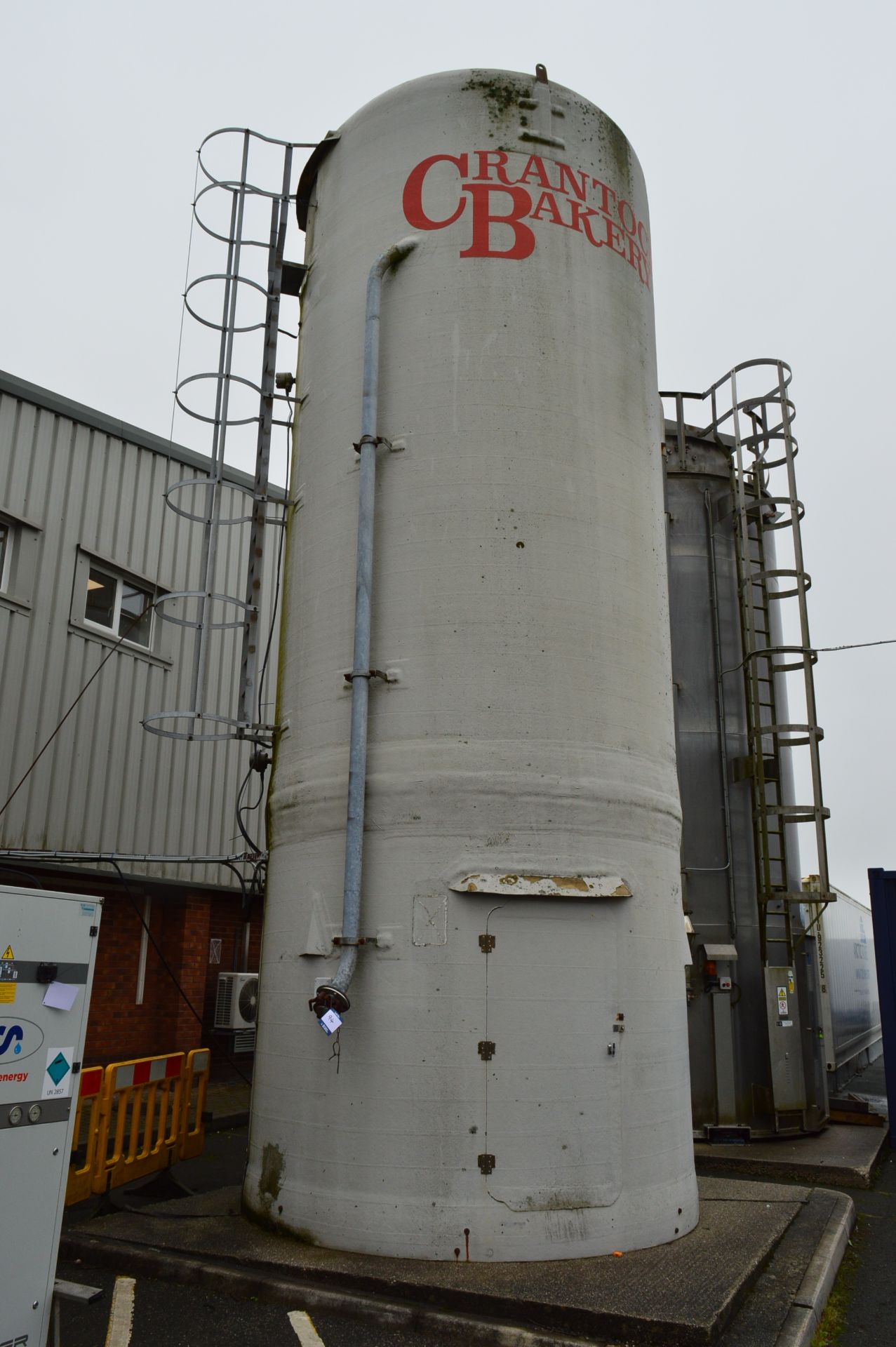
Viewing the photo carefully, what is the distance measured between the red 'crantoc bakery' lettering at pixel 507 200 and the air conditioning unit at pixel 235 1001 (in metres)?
10.1

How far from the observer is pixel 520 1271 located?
→ 638cm

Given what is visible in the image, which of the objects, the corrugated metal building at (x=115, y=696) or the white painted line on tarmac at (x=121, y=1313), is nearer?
the white painted line on tarmac at (x=121, y=1313)

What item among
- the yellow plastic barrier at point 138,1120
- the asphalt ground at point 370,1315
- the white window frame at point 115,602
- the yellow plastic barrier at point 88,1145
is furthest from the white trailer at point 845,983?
the white window frame at point 115,602

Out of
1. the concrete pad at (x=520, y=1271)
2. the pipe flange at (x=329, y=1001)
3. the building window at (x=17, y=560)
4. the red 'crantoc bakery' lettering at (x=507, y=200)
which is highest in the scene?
the red 'crantoc bakery' lettering at (x=507, y=200)

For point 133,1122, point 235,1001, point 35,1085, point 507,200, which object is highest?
point 507,200

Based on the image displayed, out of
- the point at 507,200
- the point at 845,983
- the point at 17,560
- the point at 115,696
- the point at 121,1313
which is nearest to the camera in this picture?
the point at 121,1313

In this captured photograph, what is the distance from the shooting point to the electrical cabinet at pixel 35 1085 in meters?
5.11

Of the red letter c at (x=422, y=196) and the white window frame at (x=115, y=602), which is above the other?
the red letter c at (x=422, y=196)

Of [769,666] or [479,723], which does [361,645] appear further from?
[769,666]

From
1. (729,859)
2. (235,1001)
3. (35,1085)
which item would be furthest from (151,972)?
(35,1085)

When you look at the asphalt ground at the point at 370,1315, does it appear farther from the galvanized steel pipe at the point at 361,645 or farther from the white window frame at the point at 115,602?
the white window frame at the point at 115,602

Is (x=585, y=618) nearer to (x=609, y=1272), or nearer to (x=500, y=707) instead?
(x=500, y=707)

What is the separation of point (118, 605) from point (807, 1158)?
419 inches

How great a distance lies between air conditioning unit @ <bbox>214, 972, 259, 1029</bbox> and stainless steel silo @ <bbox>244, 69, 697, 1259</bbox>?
668 centimetres
